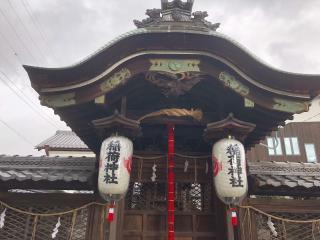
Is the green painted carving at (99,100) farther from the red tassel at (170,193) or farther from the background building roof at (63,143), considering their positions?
the background building roof at (63,143)

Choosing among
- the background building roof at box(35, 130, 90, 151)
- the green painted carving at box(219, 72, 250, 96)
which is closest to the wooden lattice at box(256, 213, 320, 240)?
the green painted carving at box(219, 72, 250, 96)

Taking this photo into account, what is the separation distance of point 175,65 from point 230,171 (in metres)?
2.61

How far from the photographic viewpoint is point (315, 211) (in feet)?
23.4

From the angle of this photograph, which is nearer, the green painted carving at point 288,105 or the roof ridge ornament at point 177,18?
the green painted carving at point 288,105

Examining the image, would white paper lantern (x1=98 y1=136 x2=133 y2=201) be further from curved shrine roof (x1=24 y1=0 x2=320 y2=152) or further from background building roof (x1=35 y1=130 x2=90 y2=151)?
background building roof (x1=35 y1=130 x2=90 y2=151)

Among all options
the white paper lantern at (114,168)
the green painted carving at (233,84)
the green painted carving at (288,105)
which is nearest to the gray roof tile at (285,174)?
the green painted carving at (288,105)

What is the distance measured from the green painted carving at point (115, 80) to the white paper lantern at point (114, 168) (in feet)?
4.05

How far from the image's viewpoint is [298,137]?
28.2 metres

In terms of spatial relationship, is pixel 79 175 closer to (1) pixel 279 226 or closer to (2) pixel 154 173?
(2) pixel 154 173

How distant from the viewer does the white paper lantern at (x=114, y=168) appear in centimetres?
577

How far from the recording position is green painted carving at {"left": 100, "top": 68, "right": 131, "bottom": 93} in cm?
668

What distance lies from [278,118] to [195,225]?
331 centimetres

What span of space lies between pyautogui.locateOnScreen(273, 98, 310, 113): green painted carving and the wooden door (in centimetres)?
222

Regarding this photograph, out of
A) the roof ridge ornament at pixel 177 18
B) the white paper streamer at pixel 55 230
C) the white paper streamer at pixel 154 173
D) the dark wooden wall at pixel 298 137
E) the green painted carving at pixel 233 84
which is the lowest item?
the white paper streamer at pixel 55 230
